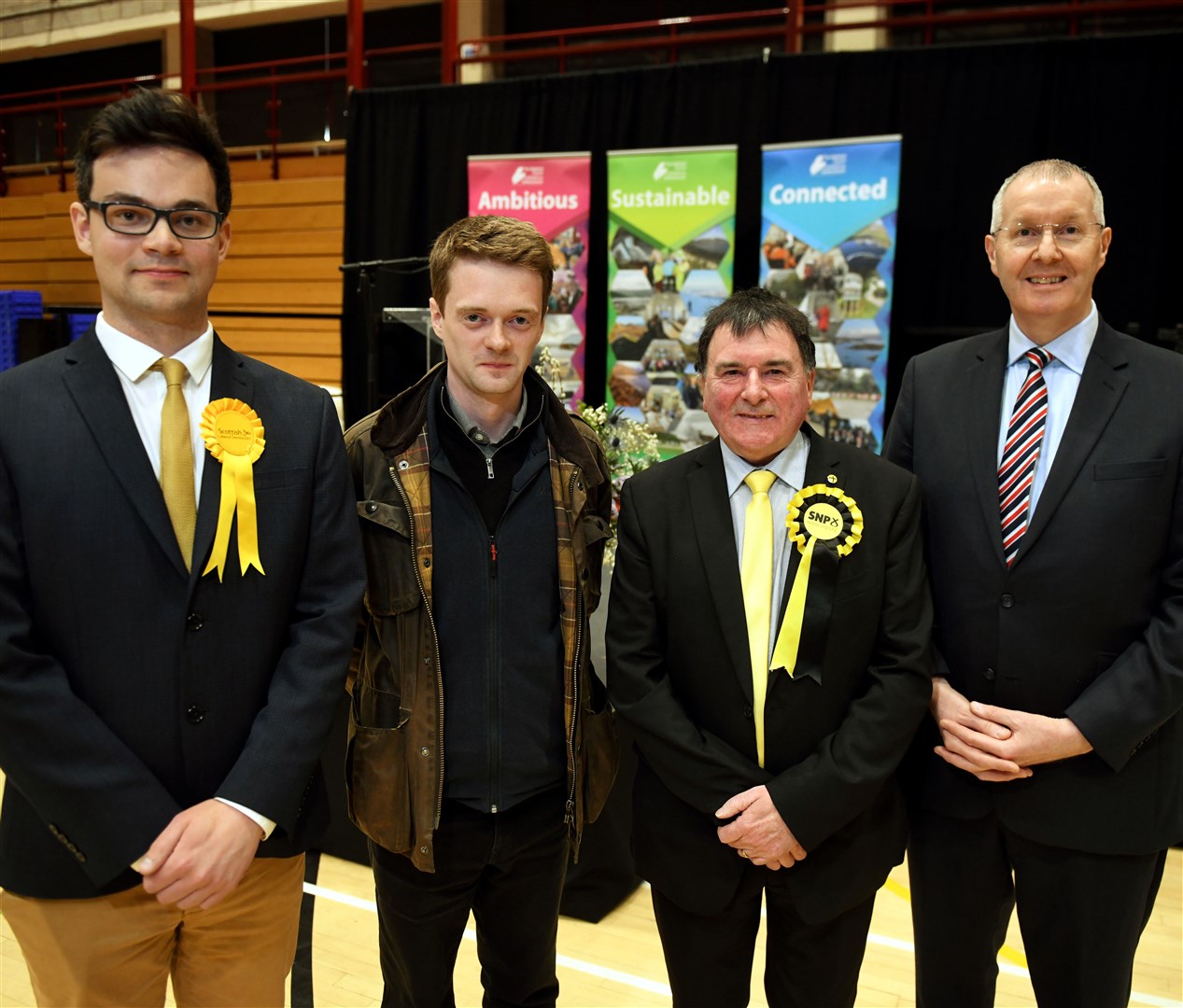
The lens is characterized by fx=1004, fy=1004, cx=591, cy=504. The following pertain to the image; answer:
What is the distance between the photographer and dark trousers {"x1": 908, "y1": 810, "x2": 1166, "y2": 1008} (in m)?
1.92

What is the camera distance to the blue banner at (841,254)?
565 centimetres

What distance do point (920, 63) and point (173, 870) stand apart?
5.99 metres

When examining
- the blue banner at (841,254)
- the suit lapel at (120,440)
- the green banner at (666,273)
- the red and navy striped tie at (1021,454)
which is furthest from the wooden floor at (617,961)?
the green banner at (666,273)

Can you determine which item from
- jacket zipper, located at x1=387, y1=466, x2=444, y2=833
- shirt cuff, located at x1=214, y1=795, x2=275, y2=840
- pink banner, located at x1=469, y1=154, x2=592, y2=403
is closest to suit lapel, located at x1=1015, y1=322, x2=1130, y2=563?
jacket zipper, located at x1=387, y1=466, x2=444, y2=833

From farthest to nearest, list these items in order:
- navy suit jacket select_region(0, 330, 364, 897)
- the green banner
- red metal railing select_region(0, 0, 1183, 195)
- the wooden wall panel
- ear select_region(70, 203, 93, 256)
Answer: the wooden wall panel < red metal railing select_region(0, 0, 1183, 195) < the green banner < ear select_region(70, 203, 93, 256) < navy suit jacket select_region(0, 330, 364, 897)

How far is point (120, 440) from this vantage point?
60.4 inches

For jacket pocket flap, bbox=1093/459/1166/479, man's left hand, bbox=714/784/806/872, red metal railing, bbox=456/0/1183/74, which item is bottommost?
man's left hand, bbox=714/784/806/872

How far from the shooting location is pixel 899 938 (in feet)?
10.3

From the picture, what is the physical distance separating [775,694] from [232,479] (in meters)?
1.04

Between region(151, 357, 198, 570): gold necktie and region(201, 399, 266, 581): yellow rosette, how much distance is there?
1.3 inches

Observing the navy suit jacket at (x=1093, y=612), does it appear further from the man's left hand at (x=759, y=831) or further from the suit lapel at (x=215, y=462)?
the suit lapel at (x=215, y=462)

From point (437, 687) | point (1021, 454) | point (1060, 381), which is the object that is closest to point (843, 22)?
point (1060, 381)

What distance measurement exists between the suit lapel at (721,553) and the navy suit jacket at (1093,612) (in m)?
0.44

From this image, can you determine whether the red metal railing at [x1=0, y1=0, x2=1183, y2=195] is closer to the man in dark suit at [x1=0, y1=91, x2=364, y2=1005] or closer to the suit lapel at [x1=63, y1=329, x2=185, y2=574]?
the man in dark suit at [x1=0, y1=91, x2=364, y2=1005]
